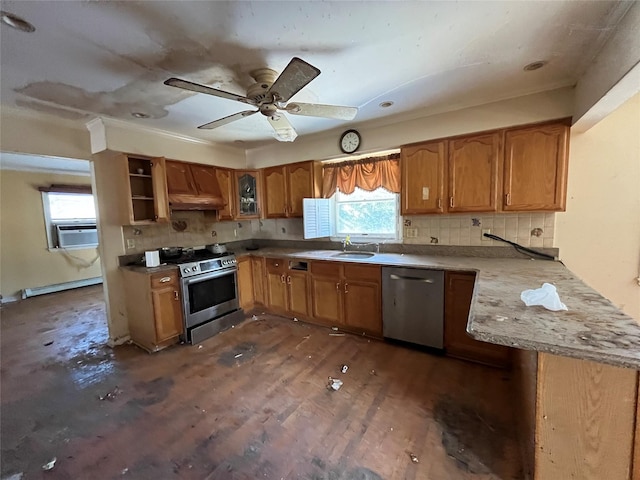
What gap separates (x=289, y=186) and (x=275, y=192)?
11.0 inches

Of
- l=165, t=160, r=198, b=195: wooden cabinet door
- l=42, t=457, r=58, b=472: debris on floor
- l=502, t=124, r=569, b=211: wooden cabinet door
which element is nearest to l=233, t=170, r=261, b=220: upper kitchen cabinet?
l=165, t=160, r=198, b=195: wooden cabinet door

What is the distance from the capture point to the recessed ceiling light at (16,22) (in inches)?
52.4

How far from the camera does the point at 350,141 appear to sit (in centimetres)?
338

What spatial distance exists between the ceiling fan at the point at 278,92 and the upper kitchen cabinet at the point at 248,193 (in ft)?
6.19

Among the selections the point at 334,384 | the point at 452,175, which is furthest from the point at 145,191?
the point at 452,175

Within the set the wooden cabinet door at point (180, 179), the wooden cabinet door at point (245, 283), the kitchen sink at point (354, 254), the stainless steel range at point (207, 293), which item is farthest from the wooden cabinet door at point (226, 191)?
the kitchen sink at point (354, 254)

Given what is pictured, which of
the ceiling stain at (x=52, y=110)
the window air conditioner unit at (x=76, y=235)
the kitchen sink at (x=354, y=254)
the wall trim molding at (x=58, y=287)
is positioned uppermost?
the ceiling stain at (x=52, y=110)

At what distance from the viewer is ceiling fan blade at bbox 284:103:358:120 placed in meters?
1.92

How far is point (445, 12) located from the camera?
1.42 metres

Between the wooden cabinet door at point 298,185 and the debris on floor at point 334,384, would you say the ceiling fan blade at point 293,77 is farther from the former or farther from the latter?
the debris on floor at point 334,384

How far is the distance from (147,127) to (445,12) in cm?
310

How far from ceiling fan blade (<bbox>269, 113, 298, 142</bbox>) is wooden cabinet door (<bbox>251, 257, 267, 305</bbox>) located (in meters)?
1.99

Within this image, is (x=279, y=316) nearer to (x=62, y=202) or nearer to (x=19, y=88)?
(x=19, y=88)

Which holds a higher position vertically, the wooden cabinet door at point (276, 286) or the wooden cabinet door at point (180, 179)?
the wooden cabinet door at point (180, 179)
